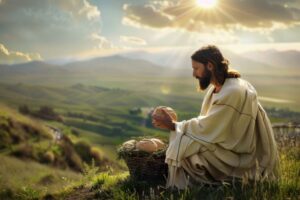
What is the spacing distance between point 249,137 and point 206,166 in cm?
78

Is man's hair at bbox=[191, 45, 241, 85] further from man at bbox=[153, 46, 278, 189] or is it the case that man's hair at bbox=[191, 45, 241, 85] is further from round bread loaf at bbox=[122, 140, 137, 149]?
round bread loaf at bbox=[122, 140, 137, 149]

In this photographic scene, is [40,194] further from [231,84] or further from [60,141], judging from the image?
[60,141]

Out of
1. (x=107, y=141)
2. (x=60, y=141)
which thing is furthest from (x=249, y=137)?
(x=107, y=141)

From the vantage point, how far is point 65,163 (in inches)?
2260

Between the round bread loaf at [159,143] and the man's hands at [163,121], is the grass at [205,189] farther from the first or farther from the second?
the man's hands at [163,121]

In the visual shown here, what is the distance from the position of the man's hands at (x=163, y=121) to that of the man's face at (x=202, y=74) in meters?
0.70

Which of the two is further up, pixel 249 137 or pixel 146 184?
pixel 249 137

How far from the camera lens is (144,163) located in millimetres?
7551

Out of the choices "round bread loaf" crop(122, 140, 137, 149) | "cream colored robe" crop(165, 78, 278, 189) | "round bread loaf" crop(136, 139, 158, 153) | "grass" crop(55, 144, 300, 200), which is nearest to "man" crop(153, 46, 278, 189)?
"cream colored robe" crop(165, 78, 278, 189)

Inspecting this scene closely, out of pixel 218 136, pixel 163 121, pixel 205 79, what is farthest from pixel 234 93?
pixel 163 121

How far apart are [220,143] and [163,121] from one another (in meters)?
0.91

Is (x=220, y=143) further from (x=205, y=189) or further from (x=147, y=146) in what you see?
(x=147, y=146)

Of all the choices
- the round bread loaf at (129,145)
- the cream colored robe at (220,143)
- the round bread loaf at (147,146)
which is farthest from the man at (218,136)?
the round bread loaf at (129,145)

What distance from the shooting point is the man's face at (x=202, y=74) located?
7316 mm
